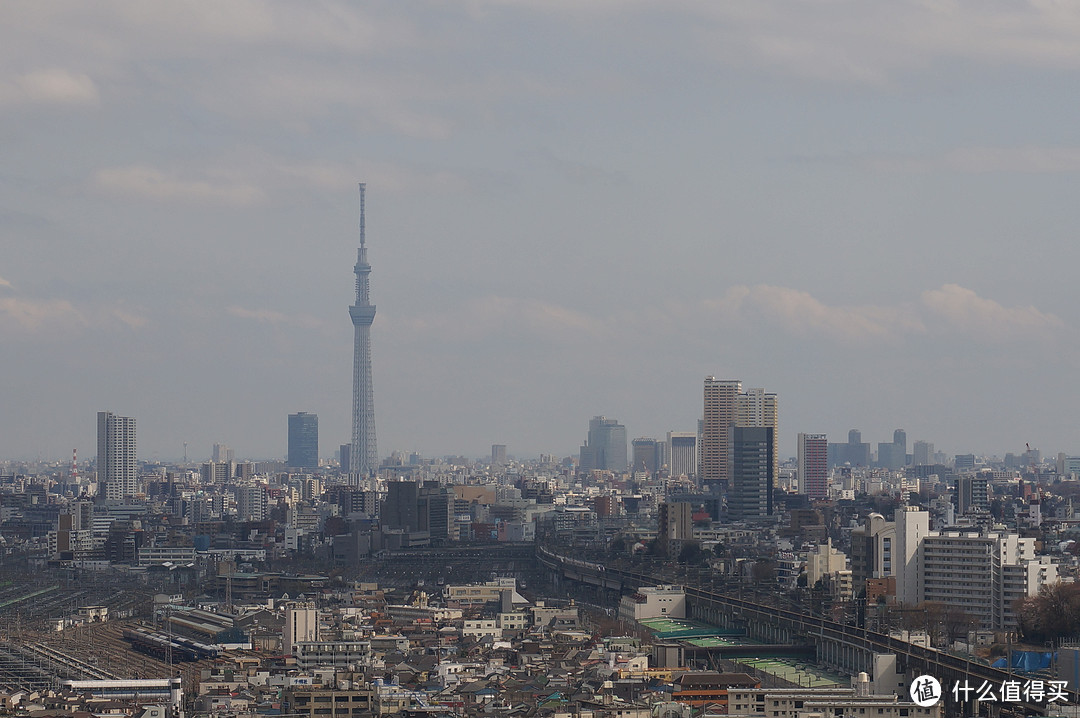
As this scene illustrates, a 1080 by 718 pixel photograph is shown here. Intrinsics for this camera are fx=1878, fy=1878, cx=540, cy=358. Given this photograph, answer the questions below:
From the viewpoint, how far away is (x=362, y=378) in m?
114

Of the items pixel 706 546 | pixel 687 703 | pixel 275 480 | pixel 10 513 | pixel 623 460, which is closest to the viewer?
pixel 687 703

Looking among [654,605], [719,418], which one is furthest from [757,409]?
[654,605]

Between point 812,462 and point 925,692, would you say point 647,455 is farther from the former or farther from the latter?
point 925,692

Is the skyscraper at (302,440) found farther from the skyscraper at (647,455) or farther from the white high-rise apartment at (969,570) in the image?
the white high-rise apartment at (969,570)

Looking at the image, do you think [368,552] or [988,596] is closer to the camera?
[988,596]

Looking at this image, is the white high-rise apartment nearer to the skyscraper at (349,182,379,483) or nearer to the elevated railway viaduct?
the elevated railway viaduct

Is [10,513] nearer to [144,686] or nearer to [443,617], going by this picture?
[443,617]

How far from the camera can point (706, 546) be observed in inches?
2122

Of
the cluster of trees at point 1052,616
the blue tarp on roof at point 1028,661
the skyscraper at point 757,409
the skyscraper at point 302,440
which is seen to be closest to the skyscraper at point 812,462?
the skyscraper at point 757,409

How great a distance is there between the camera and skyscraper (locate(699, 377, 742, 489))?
305 feet

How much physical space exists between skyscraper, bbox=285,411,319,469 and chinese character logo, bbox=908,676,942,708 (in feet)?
408

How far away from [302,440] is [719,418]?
59.0m

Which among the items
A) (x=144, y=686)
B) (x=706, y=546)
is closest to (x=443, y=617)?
(x=144, y=686)

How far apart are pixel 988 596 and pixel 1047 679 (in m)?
9.12
